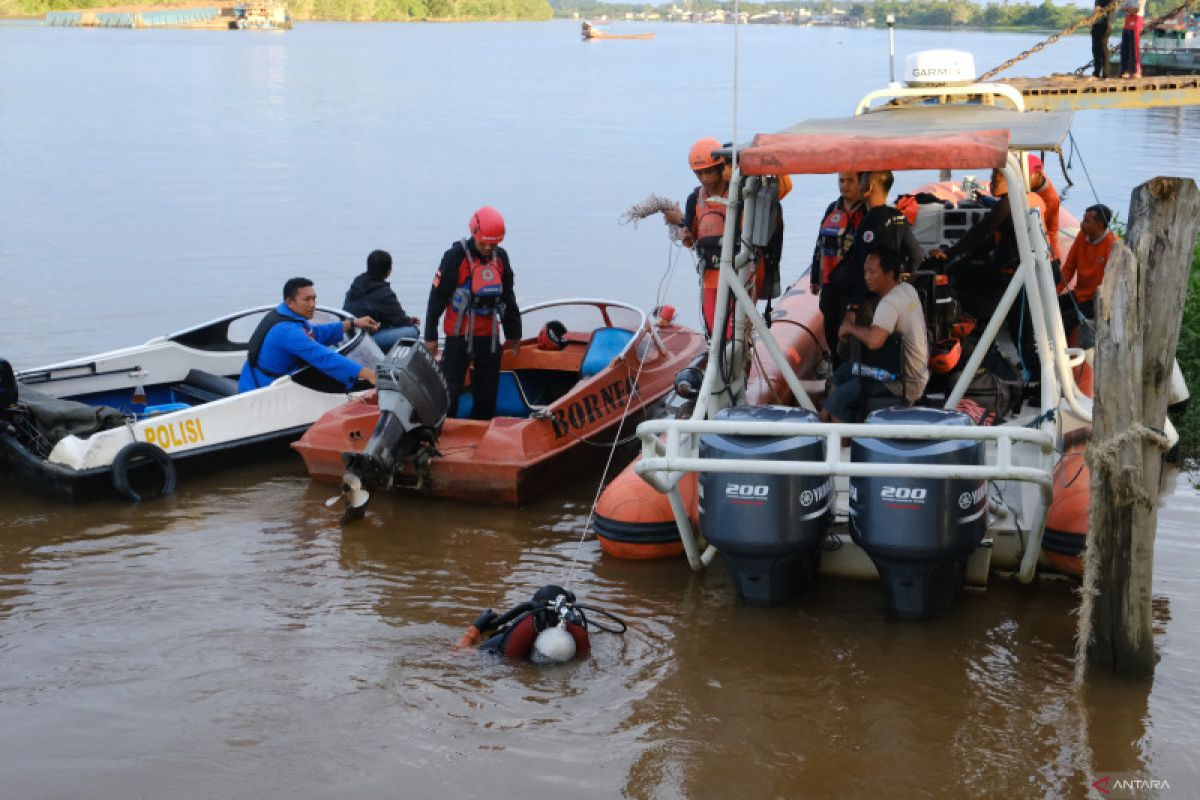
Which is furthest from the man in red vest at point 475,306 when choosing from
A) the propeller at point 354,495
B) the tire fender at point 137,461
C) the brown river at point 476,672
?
Result: the tire fender at point 137,461

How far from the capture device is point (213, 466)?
914cm

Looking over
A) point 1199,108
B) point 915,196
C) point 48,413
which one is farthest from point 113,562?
point 1199,108

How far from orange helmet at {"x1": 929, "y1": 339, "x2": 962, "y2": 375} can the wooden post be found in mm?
2028

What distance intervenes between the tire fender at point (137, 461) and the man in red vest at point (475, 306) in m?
1.72

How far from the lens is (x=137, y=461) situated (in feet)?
28.2

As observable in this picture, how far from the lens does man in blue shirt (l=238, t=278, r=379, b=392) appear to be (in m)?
9.32

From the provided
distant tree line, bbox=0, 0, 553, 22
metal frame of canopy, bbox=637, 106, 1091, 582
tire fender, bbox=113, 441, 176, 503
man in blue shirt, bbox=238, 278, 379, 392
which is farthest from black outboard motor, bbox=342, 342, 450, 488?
distant tree line, bbox=0, 0, 553, 22

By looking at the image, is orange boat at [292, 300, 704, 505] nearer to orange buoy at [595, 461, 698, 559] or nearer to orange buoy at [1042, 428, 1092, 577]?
orange buoy at [595, 461, 698, 559]

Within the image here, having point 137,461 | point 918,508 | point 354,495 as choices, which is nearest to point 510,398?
point 354,495

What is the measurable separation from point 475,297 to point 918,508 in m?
3.66

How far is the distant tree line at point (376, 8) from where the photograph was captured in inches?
3826

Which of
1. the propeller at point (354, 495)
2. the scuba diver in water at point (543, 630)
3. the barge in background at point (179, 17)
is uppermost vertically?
the barge in background at point (179, 17)

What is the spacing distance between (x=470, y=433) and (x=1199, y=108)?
3738 cm

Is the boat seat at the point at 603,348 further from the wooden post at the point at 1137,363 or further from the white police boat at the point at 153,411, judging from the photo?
the wooden post at the point at 1137,363
